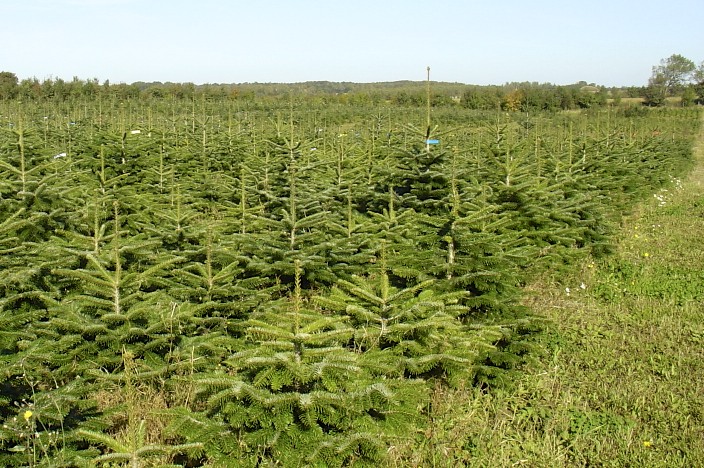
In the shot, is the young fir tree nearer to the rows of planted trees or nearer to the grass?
the rows of planted trees

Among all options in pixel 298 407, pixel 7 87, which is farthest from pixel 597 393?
pixel 7 87

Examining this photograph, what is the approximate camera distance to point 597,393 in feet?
16.6

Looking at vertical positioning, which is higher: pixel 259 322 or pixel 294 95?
pixel 294 95

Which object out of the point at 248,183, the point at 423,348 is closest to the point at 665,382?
the point at 423,348

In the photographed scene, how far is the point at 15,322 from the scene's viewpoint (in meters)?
4.13

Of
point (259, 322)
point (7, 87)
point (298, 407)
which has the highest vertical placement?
point (7, 87)

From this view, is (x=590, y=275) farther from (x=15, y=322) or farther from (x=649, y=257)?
(x=15, y=322)

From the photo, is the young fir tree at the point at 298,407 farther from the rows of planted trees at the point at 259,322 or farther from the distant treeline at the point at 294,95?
the distant treeline at the point at 294,95

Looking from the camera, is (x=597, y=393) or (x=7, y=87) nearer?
(x=597, y=393)

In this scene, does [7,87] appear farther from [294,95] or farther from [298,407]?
A: [298,407]

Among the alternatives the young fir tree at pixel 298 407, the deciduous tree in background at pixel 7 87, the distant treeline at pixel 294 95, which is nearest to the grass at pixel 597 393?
the young fir tree at pixel 298 407

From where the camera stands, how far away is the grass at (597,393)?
13.7 feet

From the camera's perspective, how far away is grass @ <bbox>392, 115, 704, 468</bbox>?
165 inches

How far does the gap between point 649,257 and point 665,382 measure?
469 centimetres
